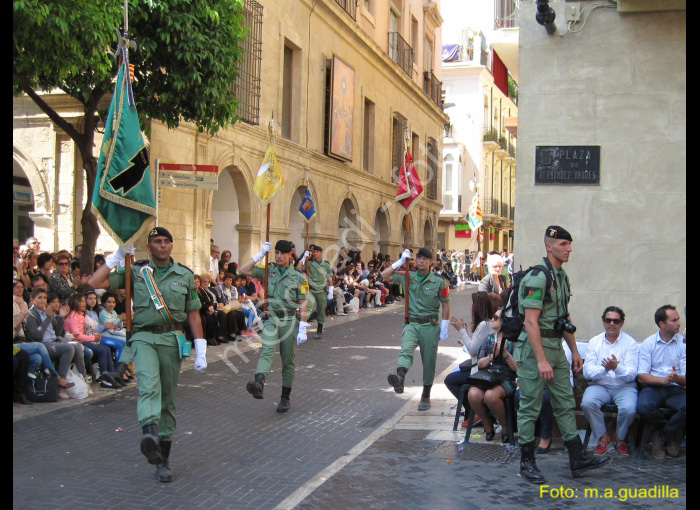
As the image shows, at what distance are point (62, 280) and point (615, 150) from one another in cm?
817

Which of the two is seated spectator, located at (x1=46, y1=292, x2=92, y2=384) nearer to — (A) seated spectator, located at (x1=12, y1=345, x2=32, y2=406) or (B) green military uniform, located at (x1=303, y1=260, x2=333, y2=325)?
(A) seated spectator, located at (x1=12, y1=345, x2=32, y2=406)

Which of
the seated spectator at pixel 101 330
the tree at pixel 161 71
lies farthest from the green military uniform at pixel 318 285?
the seated spectator at pixel 101 330

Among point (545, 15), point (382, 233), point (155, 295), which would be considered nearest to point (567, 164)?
point (545, 15)

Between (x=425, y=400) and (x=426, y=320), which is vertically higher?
(x=426, y=320)

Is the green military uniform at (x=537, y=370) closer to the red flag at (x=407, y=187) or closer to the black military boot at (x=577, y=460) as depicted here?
the black military boot at (x=577, y=460)

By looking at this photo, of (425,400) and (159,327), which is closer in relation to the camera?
(159,327)

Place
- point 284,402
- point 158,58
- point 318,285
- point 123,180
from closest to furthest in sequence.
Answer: point 123,180 < point 284,402 < point 158,58 < point 318,285

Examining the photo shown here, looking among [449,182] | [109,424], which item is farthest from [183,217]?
[449,182]

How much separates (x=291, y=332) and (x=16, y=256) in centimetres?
535

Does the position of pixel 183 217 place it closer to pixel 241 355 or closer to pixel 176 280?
pixel 241 355

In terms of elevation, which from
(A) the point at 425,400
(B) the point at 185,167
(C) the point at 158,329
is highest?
(B) the point at 185,167

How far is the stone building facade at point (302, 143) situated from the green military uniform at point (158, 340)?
24.8ft

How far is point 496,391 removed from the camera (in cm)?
724

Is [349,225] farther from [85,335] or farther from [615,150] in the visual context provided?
[615,150]
